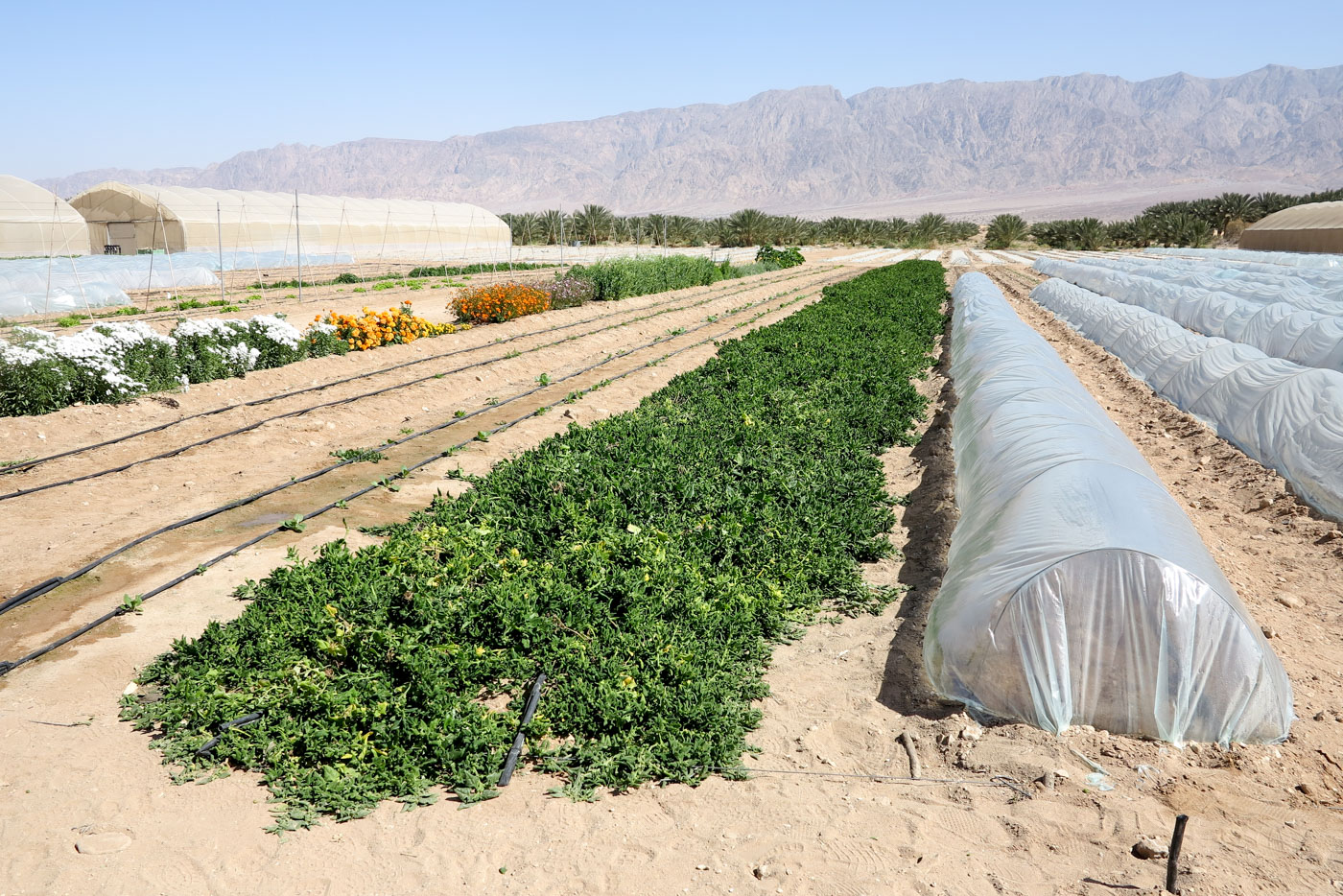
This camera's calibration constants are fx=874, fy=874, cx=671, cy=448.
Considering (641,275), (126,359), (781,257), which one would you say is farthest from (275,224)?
(126,359)

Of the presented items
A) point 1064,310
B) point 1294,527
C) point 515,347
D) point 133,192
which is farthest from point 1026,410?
point 133,192

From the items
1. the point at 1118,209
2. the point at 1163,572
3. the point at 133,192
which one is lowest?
the point at 1163,572

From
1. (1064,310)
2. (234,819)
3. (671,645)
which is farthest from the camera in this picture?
(1064,310)

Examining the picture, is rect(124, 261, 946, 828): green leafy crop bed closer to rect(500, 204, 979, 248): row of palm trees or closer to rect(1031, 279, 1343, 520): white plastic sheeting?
rect(1031, 279, 1343, 520): white plastic sheeting

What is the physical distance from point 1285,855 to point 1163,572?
3.99ft

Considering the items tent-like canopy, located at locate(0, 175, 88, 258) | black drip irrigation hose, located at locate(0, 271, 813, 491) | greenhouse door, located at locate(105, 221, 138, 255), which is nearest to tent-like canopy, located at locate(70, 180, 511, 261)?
greenhouse door, located at locate(105, 221, 138, 255)

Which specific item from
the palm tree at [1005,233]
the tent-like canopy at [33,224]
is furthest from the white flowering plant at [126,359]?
the palm tree at [1005,233]

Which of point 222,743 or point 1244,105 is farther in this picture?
point 1244,105

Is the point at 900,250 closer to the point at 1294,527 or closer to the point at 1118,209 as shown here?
the point at 1294,527

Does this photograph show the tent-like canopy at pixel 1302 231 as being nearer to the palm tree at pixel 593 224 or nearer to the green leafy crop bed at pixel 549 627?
the palm tree at pixel 593 224

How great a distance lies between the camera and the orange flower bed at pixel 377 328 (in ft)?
46.1

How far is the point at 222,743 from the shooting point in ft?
13.4

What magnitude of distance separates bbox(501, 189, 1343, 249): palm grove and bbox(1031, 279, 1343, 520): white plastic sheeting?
1518 inches

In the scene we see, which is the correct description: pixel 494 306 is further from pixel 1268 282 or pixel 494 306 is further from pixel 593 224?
pixel 593 224
